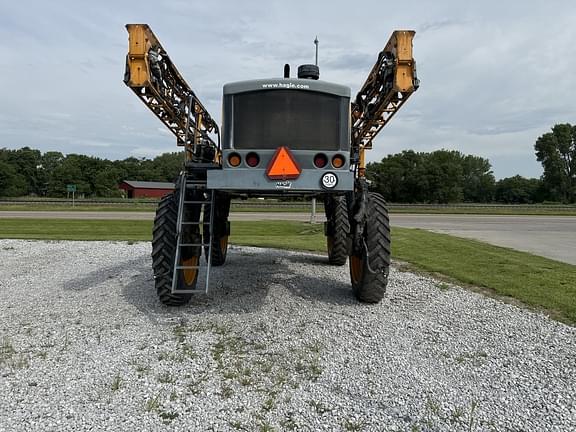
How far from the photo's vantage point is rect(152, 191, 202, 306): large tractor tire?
6.03 m

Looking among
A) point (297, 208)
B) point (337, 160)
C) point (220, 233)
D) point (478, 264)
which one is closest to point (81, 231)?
point (220, 233)

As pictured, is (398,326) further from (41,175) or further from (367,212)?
(41,175)

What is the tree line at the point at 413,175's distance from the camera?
237 ft

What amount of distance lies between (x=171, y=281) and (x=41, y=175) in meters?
102

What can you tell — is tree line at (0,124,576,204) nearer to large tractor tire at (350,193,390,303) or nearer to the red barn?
the red barn

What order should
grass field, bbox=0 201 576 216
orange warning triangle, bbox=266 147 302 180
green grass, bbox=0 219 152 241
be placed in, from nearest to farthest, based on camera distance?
orange warning triangle, bbox=266 147 302 180
green grass, bbox=0 219 152 241
grass field, bbox=0 201 576 216

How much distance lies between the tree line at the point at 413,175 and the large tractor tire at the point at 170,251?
165 ft

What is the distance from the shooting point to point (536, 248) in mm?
14516

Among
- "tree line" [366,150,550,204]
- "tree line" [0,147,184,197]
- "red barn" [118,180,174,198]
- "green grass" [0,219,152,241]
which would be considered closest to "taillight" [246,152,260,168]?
"green grass" [0,219,152,241]

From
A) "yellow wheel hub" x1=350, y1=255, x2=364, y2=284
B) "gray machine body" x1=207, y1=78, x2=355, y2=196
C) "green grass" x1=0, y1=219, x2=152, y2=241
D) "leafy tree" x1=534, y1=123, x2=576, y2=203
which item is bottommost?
"green grass" x1=0, y1=219, x2=152, y2=241

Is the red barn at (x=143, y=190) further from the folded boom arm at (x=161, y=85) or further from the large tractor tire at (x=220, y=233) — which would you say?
the folded boom arm at (x=161, y=85)

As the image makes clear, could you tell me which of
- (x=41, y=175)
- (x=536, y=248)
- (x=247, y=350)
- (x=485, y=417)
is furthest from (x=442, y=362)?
(x=41, y=175)

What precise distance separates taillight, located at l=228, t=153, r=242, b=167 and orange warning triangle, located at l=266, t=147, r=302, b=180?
45 cm

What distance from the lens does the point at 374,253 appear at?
6.26 meters
